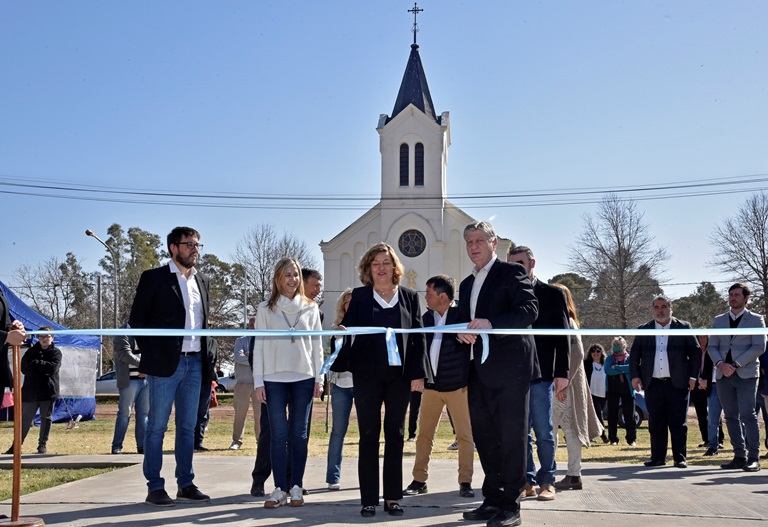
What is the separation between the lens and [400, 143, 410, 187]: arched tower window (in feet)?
197

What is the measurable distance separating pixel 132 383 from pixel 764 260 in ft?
141

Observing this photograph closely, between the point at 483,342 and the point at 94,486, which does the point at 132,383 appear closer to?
the point at 94,486

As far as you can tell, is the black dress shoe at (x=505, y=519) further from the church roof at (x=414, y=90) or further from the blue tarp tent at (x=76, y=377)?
the church roof at (x=414, y=90)

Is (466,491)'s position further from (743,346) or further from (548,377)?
(743,346)

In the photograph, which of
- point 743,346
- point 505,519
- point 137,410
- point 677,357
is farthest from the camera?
point 137,410

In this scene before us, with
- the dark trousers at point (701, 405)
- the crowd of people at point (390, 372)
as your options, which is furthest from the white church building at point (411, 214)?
the crowd of people at point (390, 372)

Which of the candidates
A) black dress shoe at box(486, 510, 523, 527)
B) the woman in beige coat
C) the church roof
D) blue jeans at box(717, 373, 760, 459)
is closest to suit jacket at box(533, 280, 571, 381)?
the woman in beige coat

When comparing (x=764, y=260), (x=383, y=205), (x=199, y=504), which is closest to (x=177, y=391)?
(x=199, y=504)

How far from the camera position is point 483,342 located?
601 centimetres

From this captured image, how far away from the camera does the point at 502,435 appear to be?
6082 millimetres

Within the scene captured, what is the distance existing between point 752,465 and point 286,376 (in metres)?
5.67

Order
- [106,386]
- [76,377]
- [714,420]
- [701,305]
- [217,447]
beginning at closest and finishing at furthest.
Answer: [714,420]
[217,447]
[76,377]
[106,386]
[701,305]

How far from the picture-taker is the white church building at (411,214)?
193 feet

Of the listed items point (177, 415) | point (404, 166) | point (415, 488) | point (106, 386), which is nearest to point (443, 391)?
point (415, 488)
